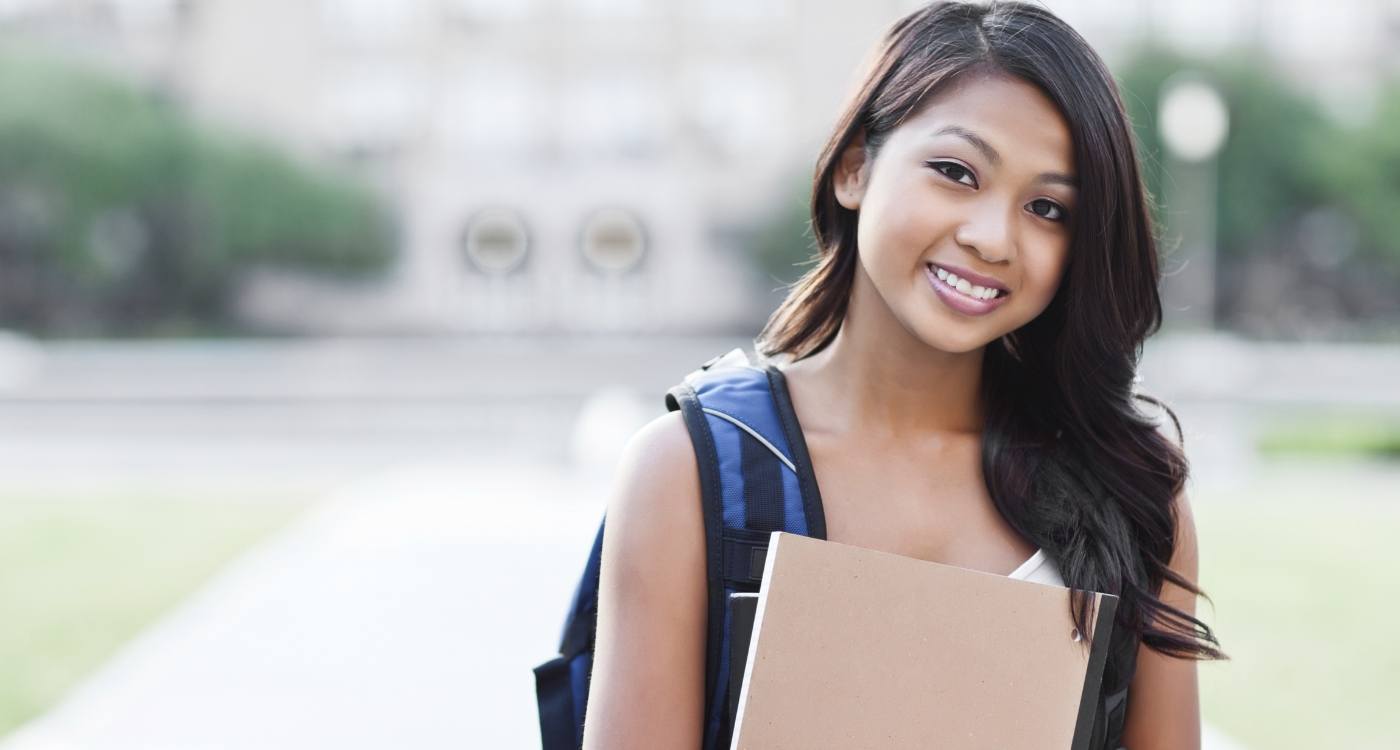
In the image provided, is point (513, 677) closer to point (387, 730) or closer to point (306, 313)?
point (387, 730)

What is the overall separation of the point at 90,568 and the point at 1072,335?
22.5 feet

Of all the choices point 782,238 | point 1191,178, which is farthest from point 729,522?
point 782,238

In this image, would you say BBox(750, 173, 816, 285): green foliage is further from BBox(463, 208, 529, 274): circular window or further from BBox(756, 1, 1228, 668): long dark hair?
BBox(756, 1, 1228, 668): long dark hair

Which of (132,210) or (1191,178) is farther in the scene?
(132,210)

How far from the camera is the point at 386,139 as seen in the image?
37531 millimetres

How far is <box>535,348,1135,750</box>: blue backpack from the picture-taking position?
1.56 meters

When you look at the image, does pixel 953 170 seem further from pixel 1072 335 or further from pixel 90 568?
pixel 90 568

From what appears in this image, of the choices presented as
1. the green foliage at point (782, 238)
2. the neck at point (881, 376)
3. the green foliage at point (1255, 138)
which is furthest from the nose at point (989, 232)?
the green foliage at point (1255, 138)

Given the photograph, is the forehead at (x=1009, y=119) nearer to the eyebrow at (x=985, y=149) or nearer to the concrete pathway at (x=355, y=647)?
the eyebrow at (x=985, y=149)

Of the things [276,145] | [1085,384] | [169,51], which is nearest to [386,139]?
[276,145]

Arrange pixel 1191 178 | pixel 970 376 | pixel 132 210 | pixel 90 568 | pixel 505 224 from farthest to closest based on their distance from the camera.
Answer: pixel 505 224, pixel 132 210, pixel 1191 178, pixel 90 568, pixel 970 376

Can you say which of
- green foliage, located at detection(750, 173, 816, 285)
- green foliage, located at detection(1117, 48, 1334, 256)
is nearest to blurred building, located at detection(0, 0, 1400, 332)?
green foliage, located at detection(750, 173, 816, 285)

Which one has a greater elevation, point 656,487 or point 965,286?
point 965,286

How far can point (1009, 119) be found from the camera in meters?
1.59
